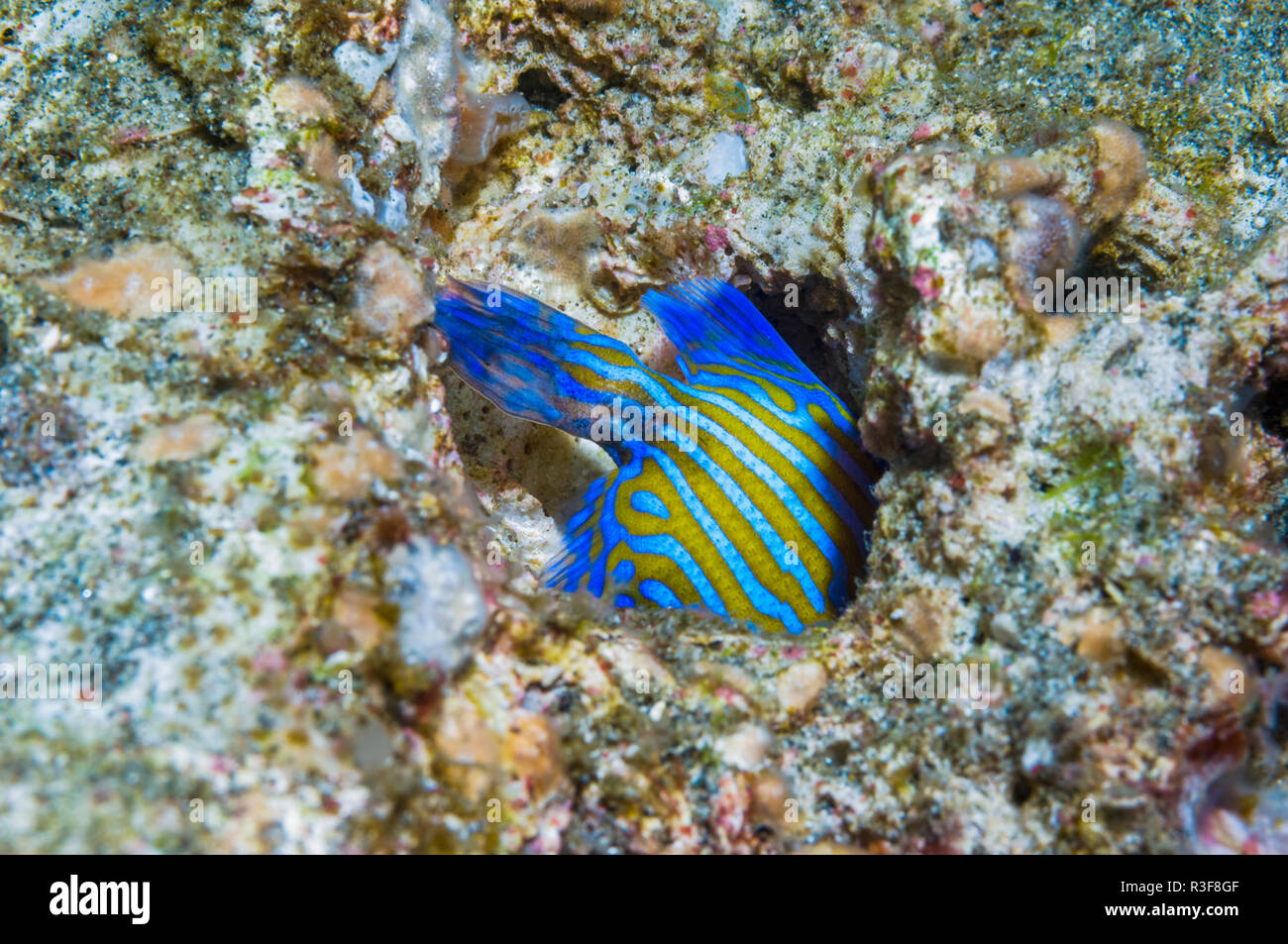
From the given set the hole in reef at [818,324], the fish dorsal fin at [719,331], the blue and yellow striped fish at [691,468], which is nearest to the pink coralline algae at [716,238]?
the hole in reef at [818,324]

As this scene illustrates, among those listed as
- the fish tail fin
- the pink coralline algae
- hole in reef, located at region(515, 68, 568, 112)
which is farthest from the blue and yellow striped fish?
hole in reef, located at region(515, 68, 568, 112)

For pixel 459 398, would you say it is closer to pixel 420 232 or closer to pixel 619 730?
pixel 420 232

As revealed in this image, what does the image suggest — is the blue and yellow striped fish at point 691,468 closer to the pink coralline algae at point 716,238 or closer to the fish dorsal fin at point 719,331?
the fish dorsal fin at point 719,331

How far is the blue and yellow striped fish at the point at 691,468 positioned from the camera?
273cm

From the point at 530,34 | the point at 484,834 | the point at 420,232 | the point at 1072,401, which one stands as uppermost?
the point at 530,34

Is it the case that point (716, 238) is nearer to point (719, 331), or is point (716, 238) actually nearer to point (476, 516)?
point (719, 331)

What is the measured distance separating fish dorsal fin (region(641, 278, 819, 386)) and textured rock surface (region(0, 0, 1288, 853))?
39 centimetres

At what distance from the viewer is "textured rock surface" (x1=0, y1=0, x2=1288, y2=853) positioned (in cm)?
162

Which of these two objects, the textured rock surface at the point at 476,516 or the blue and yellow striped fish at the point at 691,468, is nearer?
the textured rock surface at the point at 476,516

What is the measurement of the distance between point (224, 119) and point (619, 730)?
7.25 feet
